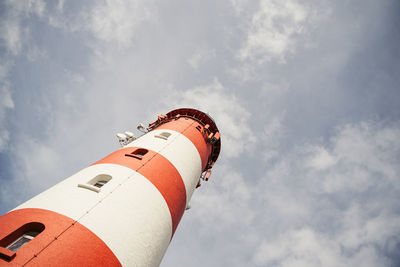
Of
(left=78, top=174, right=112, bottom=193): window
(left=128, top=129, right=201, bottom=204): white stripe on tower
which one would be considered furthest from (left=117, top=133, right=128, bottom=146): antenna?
(left=78, top=174, right=112, bottom=193): window

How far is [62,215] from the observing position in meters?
6.12

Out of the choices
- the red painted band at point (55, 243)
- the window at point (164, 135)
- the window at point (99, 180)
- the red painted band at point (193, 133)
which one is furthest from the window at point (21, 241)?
the red painted band at point (193, 133)

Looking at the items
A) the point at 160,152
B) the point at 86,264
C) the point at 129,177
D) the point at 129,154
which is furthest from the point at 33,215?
the point at 160,152

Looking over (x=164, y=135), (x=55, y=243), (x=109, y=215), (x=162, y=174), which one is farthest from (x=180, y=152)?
(x=55, y=243)

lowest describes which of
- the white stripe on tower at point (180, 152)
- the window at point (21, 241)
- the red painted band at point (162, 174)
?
the window at point (21, 241)

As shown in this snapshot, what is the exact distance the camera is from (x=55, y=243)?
5371 mm

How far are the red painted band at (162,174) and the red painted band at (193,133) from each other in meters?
3.68

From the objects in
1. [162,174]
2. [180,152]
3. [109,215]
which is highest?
[180,152]

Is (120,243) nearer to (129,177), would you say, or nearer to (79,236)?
(79,236)

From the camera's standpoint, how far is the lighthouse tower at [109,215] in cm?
543

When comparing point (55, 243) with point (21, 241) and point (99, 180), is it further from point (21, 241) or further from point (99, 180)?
point (99, 180)

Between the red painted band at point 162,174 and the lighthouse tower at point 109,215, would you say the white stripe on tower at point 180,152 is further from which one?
the red painted band at point 162,174

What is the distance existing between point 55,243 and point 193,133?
33.7 feet

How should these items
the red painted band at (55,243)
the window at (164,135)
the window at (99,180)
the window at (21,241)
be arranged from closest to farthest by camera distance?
1. the red painted band at (55,243)
2. the window at (21,241)
3. the window at (99,180)
4. the window at (164,135)
